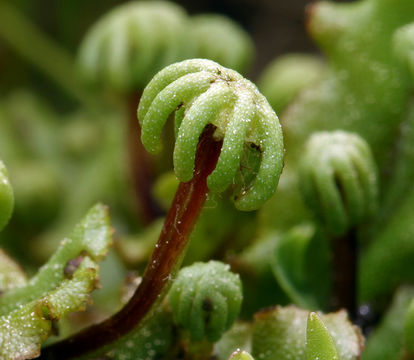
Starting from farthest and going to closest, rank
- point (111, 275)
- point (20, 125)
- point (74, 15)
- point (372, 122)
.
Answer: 1. point (74, 15)
2. point (20, 125)
3. point (111, 275)
4. point (372, 122)

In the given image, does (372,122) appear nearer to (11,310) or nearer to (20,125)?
(11,310)

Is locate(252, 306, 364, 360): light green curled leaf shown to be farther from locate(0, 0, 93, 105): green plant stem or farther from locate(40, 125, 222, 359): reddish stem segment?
locate(0, 0, 93, 105): green plant stem

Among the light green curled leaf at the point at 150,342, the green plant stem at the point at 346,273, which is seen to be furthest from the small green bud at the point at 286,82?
the light green curled leaf at the point at 150,342

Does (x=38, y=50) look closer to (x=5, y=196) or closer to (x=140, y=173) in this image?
(x=140, y=173)

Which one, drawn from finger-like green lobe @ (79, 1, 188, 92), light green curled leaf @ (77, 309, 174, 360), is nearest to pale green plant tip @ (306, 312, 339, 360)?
light green curled leaf @ (77, 309, 174, 360)

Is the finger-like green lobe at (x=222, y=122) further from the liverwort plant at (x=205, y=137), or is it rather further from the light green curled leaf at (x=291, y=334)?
the light green curled leaf at (x=291, y=334)

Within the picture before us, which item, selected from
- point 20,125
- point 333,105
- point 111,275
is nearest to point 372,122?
point 333,105
